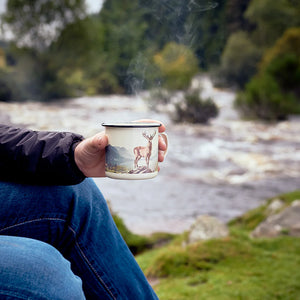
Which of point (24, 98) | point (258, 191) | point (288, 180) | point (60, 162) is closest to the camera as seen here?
point (60, 162)

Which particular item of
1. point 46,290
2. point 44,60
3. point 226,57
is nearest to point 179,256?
point 46,290

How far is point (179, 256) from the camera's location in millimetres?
1324

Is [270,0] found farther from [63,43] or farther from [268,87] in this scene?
[63,43]

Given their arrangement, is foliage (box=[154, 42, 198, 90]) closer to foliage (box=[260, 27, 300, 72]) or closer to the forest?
the forest

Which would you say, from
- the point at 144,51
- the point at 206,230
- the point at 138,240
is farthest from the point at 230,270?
the point at 144,51

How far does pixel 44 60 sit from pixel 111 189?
5.51 meters

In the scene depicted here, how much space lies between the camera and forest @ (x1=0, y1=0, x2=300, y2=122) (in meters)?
7.75

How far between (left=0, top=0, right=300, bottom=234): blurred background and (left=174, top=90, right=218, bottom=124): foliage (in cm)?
2

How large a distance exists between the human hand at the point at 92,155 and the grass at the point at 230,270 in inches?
21.8

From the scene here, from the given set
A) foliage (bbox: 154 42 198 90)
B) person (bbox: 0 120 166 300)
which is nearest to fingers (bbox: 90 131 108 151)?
person (bbox: 0 120 166 300)

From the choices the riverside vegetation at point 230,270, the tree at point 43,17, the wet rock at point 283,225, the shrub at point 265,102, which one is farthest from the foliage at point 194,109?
the riverside vegetation at point 230,270

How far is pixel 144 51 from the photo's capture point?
9891 mm

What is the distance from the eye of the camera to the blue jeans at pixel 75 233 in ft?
2.09

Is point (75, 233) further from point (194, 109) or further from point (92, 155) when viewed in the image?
point (194, 109)
